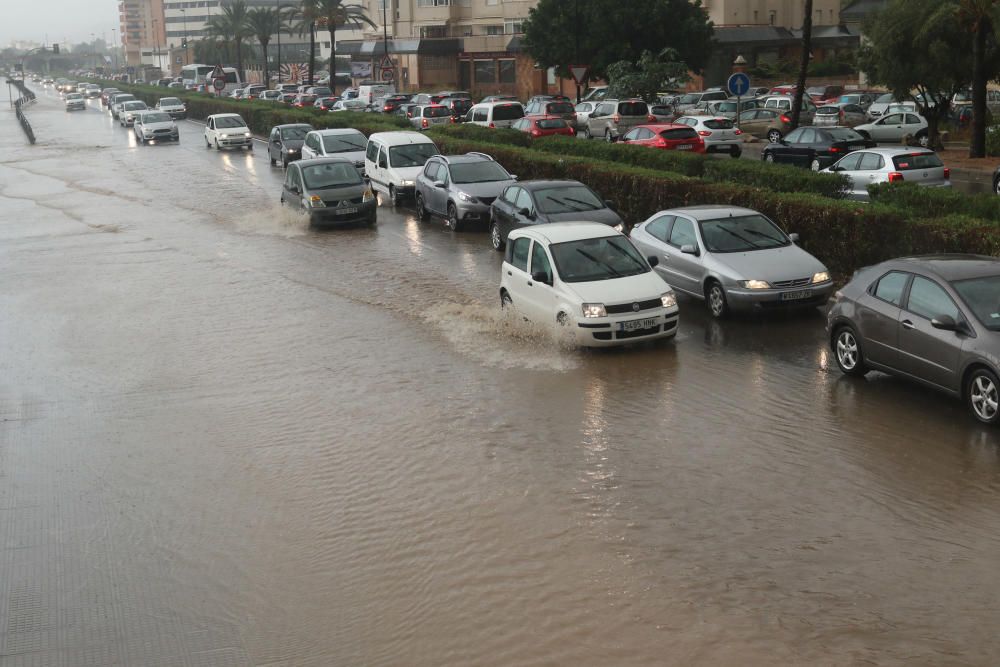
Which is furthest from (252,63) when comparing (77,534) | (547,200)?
(77,534)

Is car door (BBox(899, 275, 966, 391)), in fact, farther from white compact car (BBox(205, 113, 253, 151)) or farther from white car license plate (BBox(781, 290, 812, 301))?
white compact car (BBox(205, 113, 253, 151))

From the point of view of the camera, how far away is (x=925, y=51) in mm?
36625

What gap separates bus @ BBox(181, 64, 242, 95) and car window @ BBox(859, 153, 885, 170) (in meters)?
81.5

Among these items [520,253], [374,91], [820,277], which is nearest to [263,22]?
[374,91]

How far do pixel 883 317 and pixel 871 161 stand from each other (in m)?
13.3

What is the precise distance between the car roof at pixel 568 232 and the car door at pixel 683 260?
1391 millimetres

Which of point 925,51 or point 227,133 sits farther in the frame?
point 227,133

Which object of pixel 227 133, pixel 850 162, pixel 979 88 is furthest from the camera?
pixel 227 133

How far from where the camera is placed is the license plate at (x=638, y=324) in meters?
14.0

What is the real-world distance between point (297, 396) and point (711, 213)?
6.72 meters

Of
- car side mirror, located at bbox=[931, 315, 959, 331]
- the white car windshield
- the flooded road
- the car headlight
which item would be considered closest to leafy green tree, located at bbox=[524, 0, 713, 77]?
the flooded road

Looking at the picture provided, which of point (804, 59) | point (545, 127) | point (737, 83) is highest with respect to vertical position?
point (804, 59)

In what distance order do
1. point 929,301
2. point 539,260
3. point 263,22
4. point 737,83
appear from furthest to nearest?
point 263,22 < point 737,83 < point 539,260 < point 929,301

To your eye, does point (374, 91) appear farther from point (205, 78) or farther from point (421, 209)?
point (205, 78)
